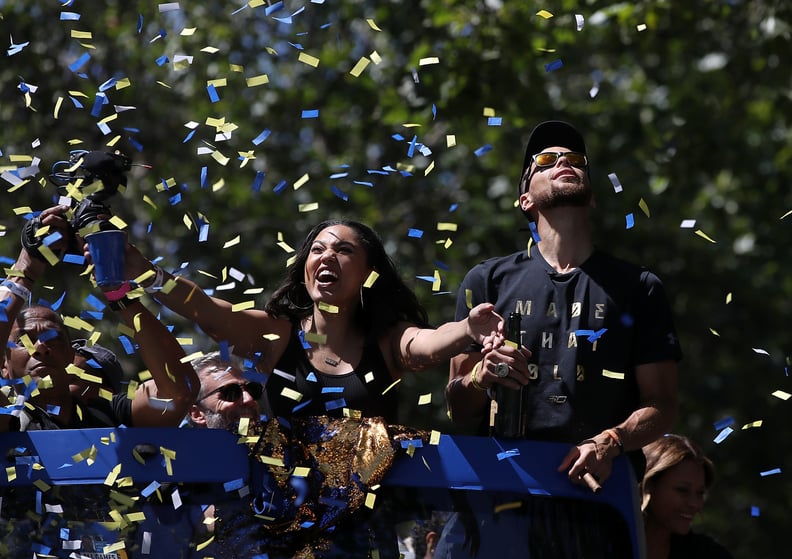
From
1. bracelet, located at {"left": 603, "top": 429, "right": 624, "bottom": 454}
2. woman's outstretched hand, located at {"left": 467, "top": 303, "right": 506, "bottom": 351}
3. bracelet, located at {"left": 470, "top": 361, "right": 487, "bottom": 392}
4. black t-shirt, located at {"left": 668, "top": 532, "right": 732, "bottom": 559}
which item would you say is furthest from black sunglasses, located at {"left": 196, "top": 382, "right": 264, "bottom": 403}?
black t-shirt, located at {"left": 668, "top": 532, "right": 732, "bottom": 559}

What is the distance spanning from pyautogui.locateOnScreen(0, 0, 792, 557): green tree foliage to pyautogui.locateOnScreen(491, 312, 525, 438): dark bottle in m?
5.90

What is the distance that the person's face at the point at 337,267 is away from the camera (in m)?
4.50

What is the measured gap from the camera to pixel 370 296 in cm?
466

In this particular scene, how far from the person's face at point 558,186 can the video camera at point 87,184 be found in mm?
1370

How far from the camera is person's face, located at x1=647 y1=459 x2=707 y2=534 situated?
492 centimetres

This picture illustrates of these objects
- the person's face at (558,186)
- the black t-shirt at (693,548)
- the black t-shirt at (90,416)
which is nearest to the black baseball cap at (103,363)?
the black t-shirt at (90,416)

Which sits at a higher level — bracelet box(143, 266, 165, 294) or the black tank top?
bracelet box(143, 266, 165, 294)

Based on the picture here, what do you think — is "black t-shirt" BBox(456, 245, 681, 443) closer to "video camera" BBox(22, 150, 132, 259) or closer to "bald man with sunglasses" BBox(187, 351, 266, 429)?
"bald man with sunglasses" BBox(187, 351, 266, 429)

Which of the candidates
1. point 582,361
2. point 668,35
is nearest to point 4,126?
point 668,35

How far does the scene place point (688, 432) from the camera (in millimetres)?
14195

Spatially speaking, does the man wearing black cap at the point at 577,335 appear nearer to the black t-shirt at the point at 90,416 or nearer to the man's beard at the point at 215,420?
the man's beard at the point at 215,420

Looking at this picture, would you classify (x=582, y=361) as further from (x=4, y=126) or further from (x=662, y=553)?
(x=4, y=126)

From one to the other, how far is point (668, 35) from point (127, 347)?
6791 millimetres

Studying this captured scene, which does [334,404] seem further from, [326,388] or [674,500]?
[674,500]
